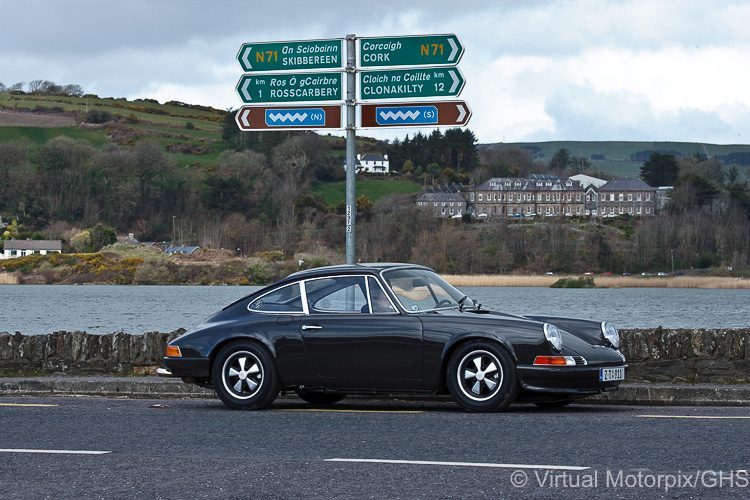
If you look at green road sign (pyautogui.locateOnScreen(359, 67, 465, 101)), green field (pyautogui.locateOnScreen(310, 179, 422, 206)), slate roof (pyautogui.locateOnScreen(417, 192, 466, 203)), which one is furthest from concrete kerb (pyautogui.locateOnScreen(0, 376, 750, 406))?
slate roof (pyautogui.locateOnScreen(417, 192, 466, 203))

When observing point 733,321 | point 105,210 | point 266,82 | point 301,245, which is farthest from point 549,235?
point 266,82

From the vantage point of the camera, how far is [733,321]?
55.5 m

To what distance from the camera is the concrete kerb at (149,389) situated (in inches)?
429

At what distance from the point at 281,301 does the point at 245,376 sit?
0.94 metres

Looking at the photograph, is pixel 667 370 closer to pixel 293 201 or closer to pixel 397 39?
pixel 397 39

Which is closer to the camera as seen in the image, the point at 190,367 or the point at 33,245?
the point at 190,367

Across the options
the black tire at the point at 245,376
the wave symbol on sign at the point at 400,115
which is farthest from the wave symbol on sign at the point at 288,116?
the black tire at the point at 245,376

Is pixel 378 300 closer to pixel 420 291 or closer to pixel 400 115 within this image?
pixel 420 291

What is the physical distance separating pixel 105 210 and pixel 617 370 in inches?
6165

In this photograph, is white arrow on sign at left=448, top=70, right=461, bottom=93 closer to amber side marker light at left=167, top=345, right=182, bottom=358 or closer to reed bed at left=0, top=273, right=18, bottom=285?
amber side marker light at left=167, top=345, right=182, bottom=358

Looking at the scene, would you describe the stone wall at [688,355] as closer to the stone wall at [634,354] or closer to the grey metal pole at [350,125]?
the stone wall at [634,354]

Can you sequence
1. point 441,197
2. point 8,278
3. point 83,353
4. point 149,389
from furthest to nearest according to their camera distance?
point 441,197 < point 8,278 < point 83,353 < point 149,389

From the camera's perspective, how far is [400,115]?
13.0 m

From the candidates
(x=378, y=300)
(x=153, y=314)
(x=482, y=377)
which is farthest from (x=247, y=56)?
(x=153, y=314)
